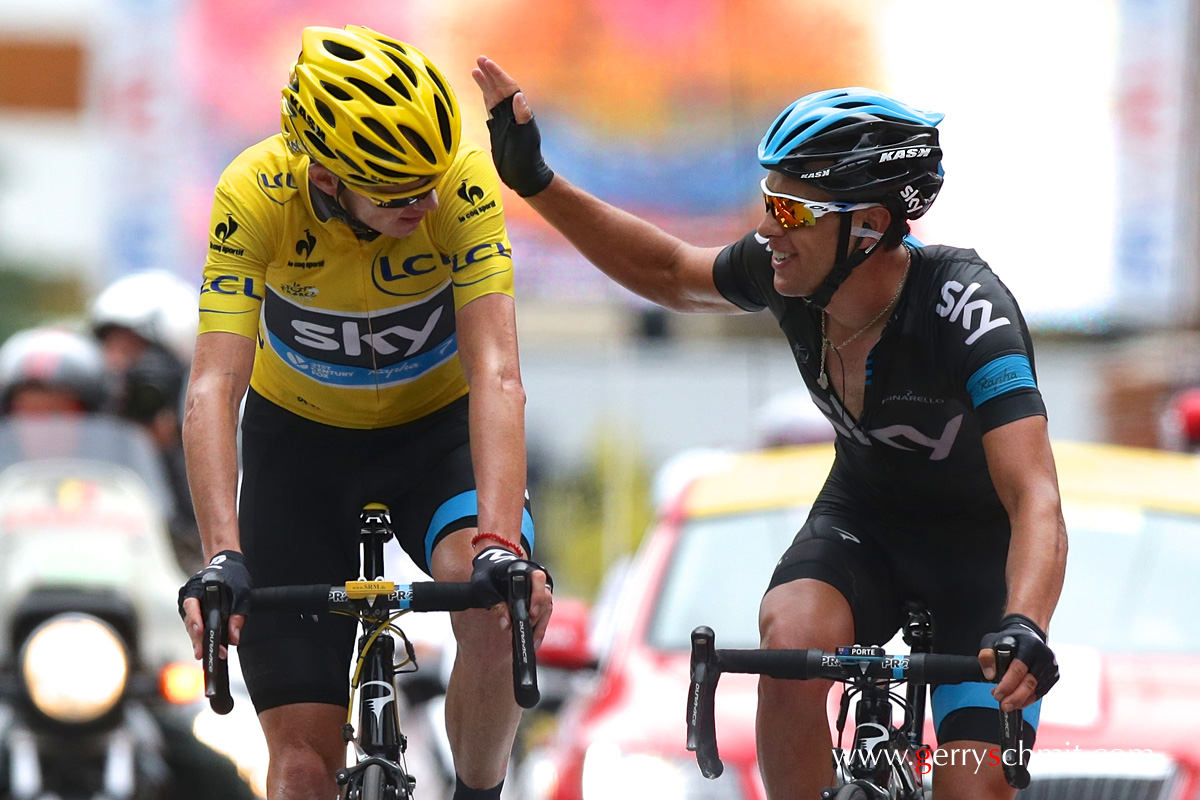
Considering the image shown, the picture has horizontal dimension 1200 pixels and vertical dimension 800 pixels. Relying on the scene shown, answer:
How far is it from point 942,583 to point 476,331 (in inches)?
52.4

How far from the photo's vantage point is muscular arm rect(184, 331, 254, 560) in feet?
14.0

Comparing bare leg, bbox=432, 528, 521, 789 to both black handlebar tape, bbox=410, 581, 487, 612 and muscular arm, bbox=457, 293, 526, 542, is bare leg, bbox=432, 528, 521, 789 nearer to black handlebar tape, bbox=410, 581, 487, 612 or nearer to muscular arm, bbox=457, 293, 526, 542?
muscular arm, bbox=457, 293, 526, 542

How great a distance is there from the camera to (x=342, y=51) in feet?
14.7

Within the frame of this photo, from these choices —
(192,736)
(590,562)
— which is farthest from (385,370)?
(590,562)

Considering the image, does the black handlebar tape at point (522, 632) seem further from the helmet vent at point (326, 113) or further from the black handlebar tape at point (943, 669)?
the helmet vent at point (326, 113)

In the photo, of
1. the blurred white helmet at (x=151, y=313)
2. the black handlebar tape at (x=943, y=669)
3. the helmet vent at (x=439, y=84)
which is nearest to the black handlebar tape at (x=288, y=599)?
the helmet vent at (x=439, y=84)

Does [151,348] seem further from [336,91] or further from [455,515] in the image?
[336,91]

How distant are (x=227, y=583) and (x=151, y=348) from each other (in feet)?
19.0

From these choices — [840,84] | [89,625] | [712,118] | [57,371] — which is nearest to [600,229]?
[89,625]

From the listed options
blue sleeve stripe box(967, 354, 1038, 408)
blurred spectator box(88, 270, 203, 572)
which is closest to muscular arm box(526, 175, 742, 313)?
blue sleeve stripe box(967, 354, 1038, 408)

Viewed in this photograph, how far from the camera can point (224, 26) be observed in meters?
20.4

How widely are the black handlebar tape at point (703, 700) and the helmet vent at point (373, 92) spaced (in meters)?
1.45

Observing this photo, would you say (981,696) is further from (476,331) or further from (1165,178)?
(1165,178)

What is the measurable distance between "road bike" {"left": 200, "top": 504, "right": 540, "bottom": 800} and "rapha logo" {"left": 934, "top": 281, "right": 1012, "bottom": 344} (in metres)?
1.20
